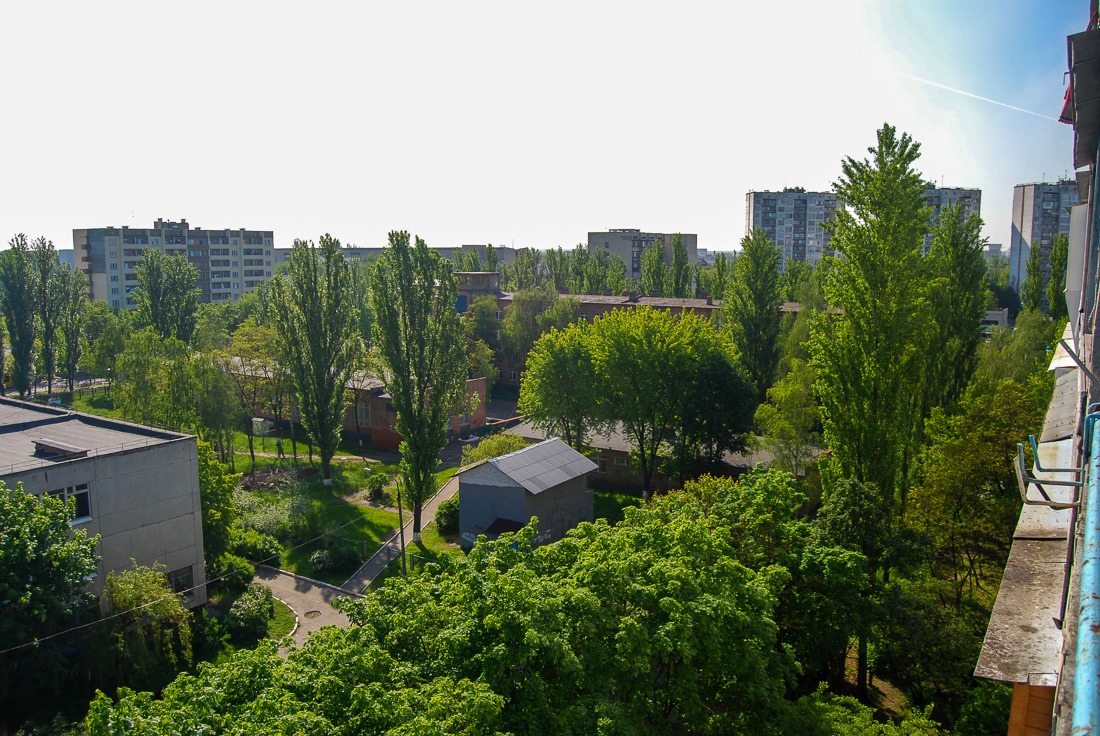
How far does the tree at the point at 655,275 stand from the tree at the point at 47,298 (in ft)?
154

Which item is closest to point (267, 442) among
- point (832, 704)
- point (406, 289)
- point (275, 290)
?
point (275, 290)

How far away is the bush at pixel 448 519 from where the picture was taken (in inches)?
1115

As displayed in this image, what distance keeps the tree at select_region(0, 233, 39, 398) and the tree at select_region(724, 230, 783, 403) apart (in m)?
48.1

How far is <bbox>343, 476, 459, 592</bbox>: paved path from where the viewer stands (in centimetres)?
2366

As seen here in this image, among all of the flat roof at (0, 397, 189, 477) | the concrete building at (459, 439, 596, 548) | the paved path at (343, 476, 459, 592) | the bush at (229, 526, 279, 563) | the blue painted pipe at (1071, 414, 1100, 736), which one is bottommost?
the paved path at (343, 476, 459, 592)

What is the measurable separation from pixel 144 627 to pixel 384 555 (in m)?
9.45

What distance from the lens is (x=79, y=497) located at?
59.4 ft

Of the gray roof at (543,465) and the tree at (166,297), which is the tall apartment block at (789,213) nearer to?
the tree at (166,297)

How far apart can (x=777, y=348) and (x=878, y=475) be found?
2214 cm

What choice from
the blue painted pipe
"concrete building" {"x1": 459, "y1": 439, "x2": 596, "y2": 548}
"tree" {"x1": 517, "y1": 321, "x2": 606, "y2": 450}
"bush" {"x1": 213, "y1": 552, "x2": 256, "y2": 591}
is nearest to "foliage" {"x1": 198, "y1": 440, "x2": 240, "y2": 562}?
"bush" {"x1": 213, "y1": 552, "x2": 256, "y2": 591}

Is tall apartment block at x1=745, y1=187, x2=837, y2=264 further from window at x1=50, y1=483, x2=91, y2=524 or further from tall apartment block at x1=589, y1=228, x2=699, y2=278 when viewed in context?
window at x1=50, y1=483, x2=91, y2=524

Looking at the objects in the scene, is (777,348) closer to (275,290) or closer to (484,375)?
(484,375)

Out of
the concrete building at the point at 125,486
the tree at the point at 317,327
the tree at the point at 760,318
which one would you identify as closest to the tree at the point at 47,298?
the tree at the point at 317,327

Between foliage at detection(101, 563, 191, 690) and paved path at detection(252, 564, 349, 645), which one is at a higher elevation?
foliage at detection(101, 563, 191, 690)
